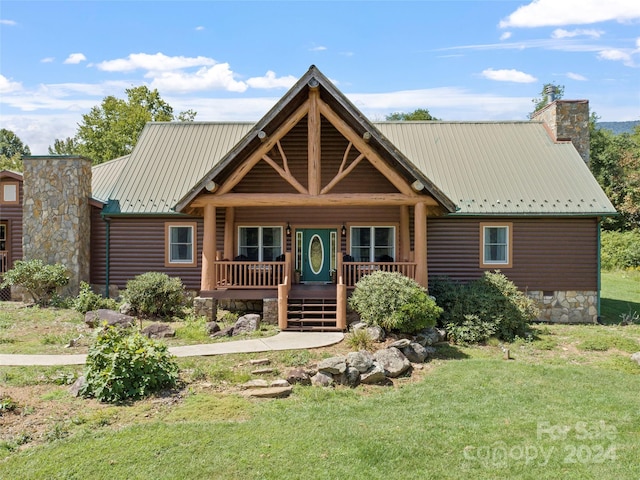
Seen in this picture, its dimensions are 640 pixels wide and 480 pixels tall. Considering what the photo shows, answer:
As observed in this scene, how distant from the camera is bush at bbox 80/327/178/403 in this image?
8.13m

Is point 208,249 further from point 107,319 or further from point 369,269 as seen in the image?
point 369,269

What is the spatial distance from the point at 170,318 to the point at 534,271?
445 inches

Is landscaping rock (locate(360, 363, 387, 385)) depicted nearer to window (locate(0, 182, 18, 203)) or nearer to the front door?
the front door

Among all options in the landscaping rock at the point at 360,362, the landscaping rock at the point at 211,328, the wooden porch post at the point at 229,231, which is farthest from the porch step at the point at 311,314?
the landscaping rock at the point at 360,362

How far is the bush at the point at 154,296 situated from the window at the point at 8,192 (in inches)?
252

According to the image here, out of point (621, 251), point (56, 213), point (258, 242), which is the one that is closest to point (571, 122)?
point (258, 242)

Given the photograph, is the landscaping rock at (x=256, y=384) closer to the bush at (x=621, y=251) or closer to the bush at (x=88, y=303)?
the bush at (x=88, y=303)

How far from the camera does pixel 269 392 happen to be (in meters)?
8.57

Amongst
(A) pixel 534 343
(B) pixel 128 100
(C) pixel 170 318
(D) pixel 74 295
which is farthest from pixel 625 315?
(B) pixel 128 100

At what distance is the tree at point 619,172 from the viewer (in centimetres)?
3841

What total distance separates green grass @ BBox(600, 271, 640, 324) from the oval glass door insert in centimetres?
922

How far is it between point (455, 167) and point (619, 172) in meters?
30.8

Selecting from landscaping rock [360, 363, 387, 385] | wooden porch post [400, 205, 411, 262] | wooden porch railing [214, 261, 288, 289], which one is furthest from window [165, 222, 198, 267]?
landscaping rock [360, 363, 387, 385]

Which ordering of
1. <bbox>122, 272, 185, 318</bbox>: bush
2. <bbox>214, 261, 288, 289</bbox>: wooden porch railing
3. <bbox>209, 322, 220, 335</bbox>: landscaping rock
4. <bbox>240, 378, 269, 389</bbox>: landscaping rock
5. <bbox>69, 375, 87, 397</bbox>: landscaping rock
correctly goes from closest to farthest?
<bbox>69, 375, 87, 397</bbox>: landscaping rock < <bbox>240, 378, 269, 389</bbox>: landscaping rock < <bbox>209, 322, 220, 335</bbox>: landscaping rock < <bbox>122, 272, 185, 318</bbox>: bush < <bbox>214, 261, 288, 289</bbox>: wooden porch railing
